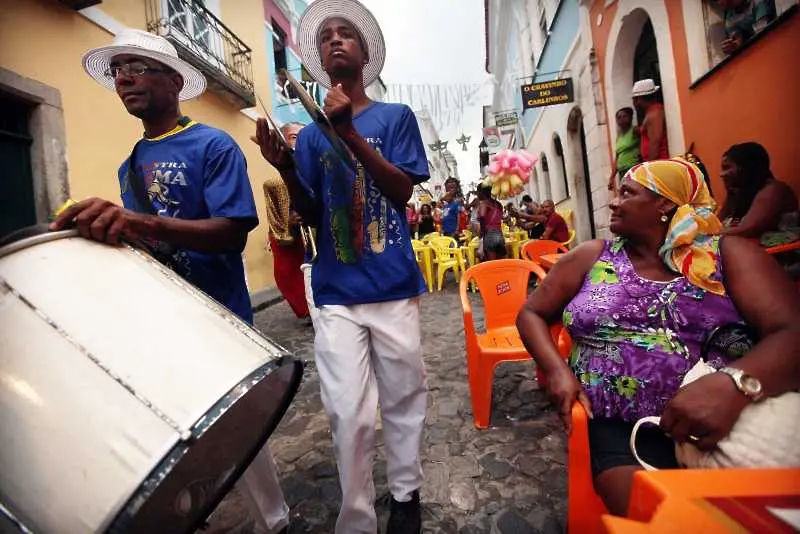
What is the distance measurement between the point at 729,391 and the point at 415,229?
11513 millimetres

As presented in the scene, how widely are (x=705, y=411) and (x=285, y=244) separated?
394 cm

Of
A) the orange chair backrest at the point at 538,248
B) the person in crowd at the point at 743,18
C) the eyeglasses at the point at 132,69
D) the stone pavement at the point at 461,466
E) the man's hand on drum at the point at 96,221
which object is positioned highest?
the person in crowd at the point at 743,18

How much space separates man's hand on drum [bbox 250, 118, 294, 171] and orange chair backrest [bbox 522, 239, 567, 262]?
13.7 ft

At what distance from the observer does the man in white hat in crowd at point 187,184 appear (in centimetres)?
147

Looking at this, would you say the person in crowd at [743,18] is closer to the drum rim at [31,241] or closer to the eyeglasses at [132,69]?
the eyeglasses at [132,69]

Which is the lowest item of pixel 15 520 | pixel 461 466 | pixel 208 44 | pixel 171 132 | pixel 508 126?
pixel 461 466

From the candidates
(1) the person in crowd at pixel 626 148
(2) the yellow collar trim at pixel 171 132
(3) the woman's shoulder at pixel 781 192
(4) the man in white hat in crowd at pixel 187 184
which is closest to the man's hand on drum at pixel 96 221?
(4) the man in white hat in crowd at pixel 187 184

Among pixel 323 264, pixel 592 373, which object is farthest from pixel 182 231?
pixel 592 373

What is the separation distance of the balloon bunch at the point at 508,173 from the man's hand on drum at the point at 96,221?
239 inches

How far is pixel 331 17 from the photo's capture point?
182cm

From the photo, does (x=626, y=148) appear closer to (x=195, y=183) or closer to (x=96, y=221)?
(x=195, y=183)

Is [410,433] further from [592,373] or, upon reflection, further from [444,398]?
[444,398]

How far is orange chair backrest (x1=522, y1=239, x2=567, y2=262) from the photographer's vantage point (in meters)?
5.28

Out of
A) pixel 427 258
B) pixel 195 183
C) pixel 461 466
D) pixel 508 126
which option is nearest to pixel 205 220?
pixel 195 183
